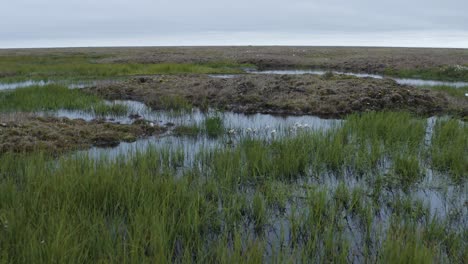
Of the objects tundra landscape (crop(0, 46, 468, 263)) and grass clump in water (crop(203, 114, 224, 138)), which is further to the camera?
grass clump in water (crop(203, 114, 224, 138))

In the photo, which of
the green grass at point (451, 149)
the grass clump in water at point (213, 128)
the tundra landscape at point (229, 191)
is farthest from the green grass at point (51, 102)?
the green grass at point (451, 149)

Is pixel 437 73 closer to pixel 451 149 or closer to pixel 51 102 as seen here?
pixel 451 149

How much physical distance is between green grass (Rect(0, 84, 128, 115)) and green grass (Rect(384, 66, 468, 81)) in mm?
27631

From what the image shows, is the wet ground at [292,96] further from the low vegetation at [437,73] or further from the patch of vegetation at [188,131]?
the low vegetation at [437,73]

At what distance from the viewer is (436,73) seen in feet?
106

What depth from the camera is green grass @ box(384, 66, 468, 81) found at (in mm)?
30034

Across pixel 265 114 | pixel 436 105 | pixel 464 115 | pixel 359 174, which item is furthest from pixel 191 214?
pixel 436 105

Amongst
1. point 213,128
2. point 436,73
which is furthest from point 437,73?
point 213,128

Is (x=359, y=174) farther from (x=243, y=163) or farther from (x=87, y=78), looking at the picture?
(x=87, y=78)

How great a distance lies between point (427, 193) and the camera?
6.82m

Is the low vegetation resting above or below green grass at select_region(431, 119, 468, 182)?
above

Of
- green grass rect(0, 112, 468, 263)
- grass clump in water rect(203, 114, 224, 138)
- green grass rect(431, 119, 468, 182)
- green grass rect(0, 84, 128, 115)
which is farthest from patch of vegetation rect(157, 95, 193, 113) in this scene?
green grass rect(431, 119, 468, 182)

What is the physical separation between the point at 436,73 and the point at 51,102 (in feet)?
104

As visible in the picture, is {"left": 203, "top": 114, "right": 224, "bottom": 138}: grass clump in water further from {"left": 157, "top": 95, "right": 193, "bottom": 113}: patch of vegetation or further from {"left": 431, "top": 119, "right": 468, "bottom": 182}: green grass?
{"left": 431, "top": 119, "right": 468, "bottom": 182}: green grass
